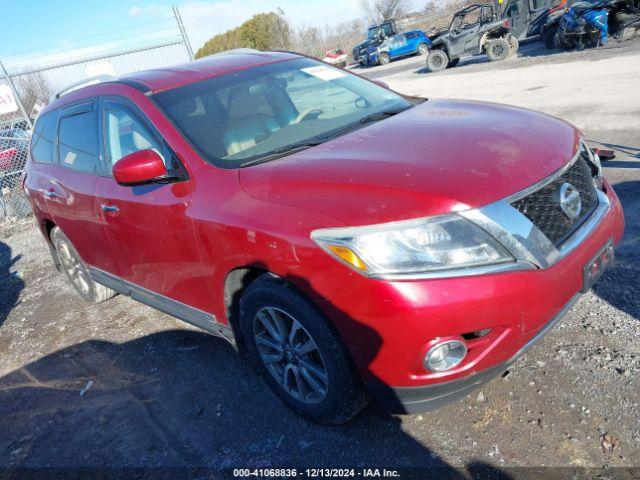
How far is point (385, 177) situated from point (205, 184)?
100cm

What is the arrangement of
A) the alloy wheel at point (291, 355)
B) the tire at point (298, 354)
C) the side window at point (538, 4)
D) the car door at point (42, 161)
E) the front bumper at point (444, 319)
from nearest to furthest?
1. the front bumper at point (444, 319)
2. the tire at point (298, 354)
3. the alloy wheel at point (291, 355)
4. the car door at point (42, 161)
5. the side window at point (538, 4)

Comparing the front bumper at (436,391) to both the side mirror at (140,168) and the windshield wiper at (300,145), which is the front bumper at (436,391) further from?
the side mirror at (140,168)

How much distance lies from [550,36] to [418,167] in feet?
57.1

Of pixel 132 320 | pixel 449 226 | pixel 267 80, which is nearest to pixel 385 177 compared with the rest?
pixel 449 226

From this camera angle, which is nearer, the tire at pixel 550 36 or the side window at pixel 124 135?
the side window at pixel 124 135

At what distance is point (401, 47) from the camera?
28.8 meters

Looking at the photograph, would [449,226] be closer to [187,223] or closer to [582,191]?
[582,191]

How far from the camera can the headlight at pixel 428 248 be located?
6.45 ft

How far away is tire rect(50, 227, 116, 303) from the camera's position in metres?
4.73

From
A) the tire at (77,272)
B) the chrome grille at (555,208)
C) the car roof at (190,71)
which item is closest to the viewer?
the chrome grille at (555,208)

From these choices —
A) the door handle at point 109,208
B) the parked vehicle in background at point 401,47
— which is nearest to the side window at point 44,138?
the door handle at point 109,208

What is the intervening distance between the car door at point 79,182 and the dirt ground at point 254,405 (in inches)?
31.0

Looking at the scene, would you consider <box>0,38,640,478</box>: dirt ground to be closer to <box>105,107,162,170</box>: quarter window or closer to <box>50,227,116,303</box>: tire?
<box>50,227,116,303</box>: tire

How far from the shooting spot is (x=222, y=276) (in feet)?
8.73
